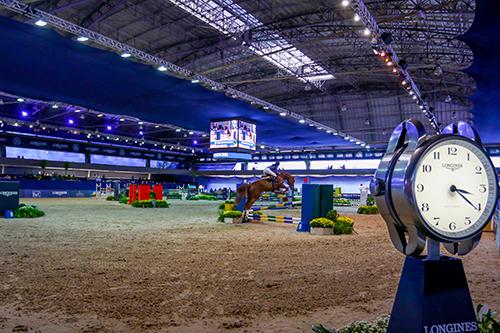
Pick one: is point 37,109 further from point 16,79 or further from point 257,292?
point 257,292

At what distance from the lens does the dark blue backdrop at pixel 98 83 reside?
12898mm

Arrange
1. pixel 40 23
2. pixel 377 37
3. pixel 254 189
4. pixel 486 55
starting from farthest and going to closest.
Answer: pixel 254 189
pixel 377 37
pixel 40 23
pixel 486 55

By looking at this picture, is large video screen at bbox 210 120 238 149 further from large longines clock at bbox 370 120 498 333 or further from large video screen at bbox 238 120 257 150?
large longines clock at bbox 370 120 498 333

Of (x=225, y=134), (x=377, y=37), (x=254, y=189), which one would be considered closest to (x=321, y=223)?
(x=254, y=189)

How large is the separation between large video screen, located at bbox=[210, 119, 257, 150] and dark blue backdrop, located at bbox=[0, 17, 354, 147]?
0.83 m

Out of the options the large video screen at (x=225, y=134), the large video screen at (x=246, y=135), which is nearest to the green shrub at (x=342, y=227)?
the large video screen at (x=225, y=134)

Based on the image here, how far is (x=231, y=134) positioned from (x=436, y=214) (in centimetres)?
2439

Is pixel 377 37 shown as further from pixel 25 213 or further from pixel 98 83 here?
pixel 25 213

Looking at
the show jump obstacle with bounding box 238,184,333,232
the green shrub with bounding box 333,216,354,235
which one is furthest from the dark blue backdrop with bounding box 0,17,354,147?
the green shrub with bounding box 333,216,354,235

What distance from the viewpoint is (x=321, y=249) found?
9.70 metres

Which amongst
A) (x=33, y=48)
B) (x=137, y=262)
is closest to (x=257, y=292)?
(x=137, y=262)

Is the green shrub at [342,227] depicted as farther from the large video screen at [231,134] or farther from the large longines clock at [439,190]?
the large video screen at [231,134]

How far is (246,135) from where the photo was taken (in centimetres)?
2772

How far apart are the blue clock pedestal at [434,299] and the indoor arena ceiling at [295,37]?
11.9 m
